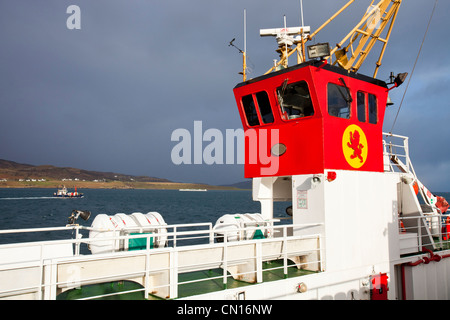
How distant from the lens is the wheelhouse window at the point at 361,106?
9.34 meters

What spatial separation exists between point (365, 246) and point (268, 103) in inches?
184

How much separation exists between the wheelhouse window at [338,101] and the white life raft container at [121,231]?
532cm

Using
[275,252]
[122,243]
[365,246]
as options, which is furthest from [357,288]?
[122,243]

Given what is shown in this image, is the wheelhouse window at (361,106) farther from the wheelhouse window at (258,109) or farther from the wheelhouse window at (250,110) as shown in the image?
the wheelhouse window at (250,110)

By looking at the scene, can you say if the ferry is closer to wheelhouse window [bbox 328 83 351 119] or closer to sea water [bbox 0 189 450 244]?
wheelhouse window [bbox 328 83 351 119]

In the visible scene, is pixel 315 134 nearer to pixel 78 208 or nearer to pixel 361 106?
pixel 361 106

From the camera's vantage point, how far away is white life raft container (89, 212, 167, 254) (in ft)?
24.7

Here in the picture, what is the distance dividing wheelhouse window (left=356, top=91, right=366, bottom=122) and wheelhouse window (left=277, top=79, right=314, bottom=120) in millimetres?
1568

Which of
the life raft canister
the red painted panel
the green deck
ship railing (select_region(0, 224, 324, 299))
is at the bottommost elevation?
the green deck

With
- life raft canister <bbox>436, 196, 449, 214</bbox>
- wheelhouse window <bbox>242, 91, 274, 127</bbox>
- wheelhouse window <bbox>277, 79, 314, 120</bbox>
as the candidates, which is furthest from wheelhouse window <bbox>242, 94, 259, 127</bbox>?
life raft canister <bbox>436, 196, 449, 214</bbox>

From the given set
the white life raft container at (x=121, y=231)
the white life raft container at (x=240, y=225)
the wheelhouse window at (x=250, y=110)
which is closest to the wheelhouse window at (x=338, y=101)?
the wheelhouse window at (x=250, y=110)

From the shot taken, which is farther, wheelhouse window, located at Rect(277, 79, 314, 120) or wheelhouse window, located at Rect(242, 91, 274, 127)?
wheelhouse window, located at Rect(242, 91, 274, 127)

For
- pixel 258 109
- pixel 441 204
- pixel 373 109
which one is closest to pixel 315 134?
pixel 258 109

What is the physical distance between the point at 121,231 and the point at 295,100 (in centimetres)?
571
